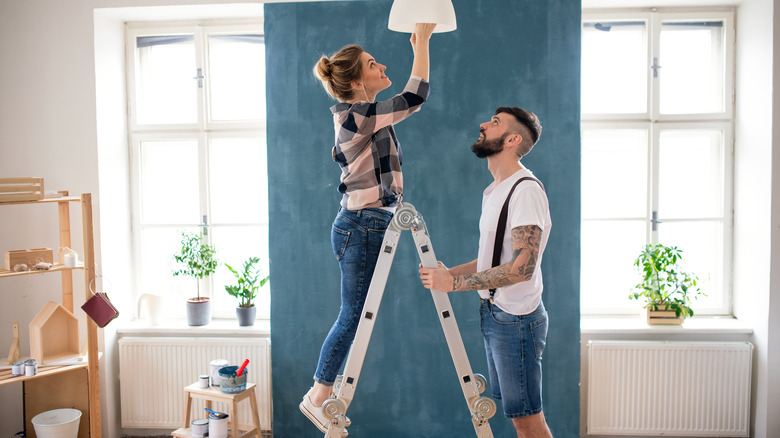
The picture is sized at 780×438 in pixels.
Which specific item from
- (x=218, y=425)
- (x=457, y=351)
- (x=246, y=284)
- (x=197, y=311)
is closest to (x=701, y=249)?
(x=457, y=351)

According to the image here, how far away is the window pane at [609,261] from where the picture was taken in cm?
407

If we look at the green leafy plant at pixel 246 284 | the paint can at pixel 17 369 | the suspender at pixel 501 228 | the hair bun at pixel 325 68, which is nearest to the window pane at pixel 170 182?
the green leafy plant at pixel 246 284

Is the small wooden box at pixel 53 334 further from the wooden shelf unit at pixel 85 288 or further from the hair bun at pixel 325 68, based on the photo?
the hair bun at pixel 325 68

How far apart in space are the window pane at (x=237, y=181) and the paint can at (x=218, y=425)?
1.34 meters

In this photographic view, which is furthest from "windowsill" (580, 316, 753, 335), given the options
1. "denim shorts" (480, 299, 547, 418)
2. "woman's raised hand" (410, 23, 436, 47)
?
"woman's raised hand" (410, 23, 436, 47)

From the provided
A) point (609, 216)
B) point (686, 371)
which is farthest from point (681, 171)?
point (686, 371)

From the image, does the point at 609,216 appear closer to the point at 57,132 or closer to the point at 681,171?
the point at 681,171

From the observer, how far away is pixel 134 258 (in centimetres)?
416

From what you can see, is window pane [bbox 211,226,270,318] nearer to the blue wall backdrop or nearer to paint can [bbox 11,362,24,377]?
the blue wall backdrop

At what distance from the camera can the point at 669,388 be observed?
371 centimetres

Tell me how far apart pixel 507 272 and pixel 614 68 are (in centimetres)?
238

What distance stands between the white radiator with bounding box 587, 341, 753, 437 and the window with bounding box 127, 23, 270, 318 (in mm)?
2260

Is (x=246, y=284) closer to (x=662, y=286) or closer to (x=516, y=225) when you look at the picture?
(x=516, y=225)

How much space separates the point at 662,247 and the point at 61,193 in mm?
3701
